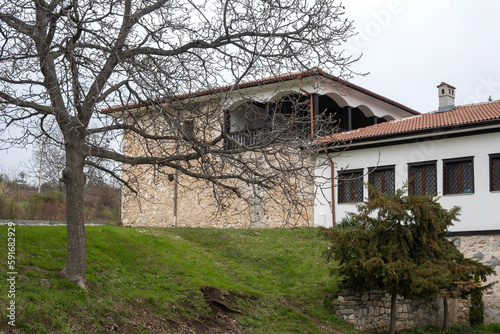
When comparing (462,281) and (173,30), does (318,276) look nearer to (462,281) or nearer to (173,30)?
(462,281)

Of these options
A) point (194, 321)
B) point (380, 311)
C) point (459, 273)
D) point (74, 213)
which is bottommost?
point (380, 311)

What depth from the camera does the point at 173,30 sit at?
34.1 feet

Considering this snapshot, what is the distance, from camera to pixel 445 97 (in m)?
21.6

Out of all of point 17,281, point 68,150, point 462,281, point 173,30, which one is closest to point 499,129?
point 462,281

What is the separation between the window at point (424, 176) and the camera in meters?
18.8

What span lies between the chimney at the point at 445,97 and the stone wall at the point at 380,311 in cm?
805

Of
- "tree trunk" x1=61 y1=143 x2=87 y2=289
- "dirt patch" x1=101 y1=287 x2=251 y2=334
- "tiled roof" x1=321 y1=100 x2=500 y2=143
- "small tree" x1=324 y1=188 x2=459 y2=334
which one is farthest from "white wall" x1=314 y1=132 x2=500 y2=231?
"tree trunk" x1=61 y1=143 x2=87 y2=289

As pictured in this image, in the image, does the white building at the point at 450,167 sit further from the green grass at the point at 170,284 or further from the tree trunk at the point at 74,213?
the tree trunk at the point at 74,213

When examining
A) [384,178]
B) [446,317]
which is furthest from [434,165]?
[446,317]

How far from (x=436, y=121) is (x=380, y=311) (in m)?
7.77

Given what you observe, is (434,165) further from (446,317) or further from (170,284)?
(170,284)

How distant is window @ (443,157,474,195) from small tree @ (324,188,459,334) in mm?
4457

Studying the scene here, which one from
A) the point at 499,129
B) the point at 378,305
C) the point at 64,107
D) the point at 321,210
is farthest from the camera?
the point at 321,210

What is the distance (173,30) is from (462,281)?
29.1 feet
